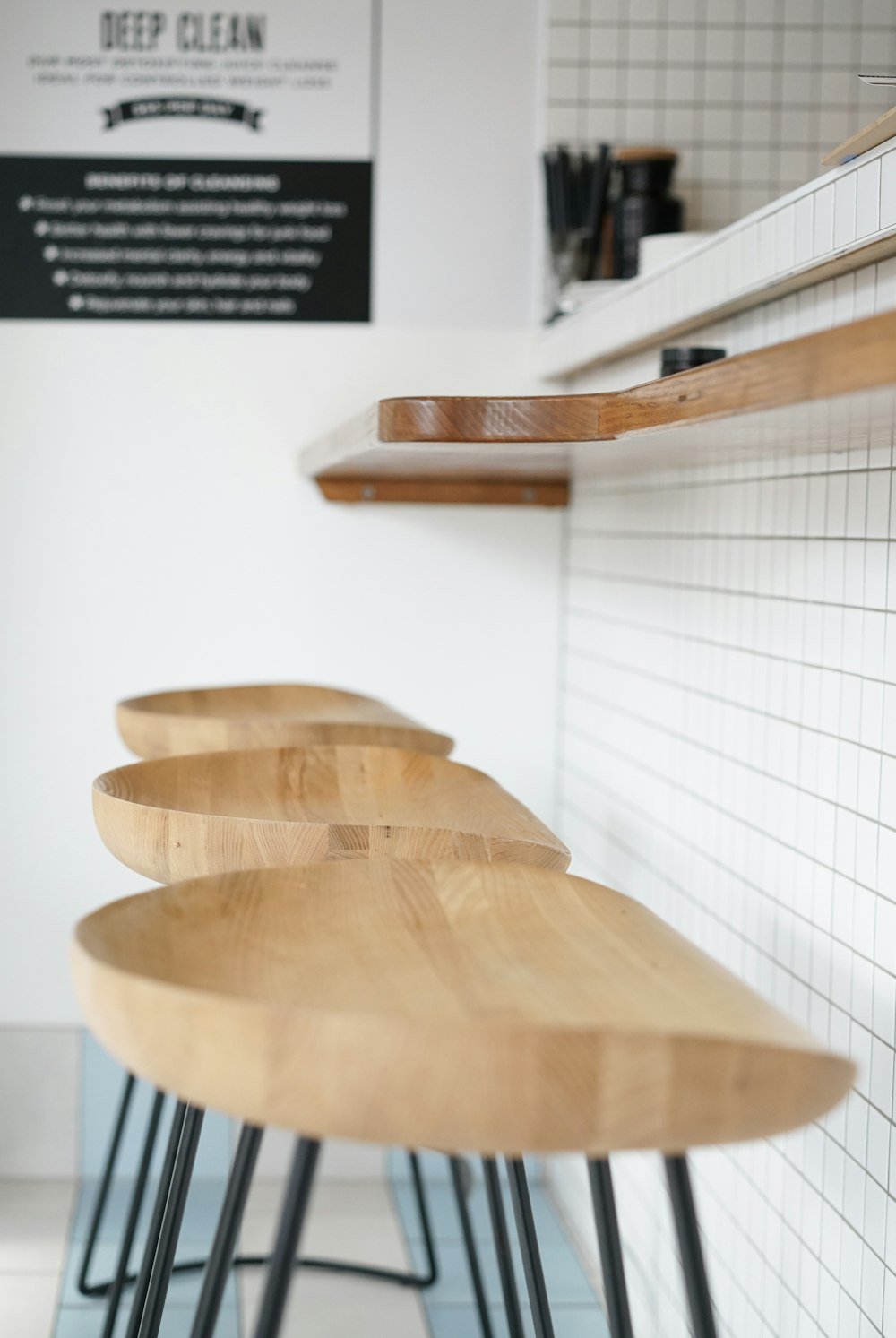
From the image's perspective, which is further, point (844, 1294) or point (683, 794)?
point (683, 794)

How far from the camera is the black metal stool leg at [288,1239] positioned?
791 millimetres

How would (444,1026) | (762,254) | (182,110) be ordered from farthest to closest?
(182,110) < (762,254) < (444,1026)

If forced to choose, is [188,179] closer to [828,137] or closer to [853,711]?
[828,137]

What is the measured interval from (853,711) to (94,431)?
1.74 metres

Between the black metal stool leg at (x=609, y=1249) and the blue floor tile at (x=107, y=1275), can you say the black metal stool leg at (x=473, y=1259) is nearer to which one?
the blue floor tile at (x=107, y=1275)

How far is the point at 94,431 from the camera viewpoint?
8.89ft

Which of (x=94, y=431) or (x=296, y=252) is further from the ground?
(x=296, y=252)

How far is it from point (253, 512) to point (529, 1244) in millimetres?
1667

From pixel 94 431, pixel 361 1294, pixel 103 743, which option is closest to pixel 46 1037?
pixel 103 743

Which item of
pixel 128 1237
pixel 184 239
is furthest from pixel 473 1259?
pixel 184 239

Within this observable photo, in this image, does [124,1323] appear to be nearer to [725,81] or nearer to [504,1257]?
[504,1257]

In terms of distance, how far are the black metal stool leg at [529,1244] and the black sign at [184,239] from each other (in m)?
1.77

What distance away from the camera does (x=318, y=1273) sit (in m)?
2.38

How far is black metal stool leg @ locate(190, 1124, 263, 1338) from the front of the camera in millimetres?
933
